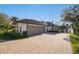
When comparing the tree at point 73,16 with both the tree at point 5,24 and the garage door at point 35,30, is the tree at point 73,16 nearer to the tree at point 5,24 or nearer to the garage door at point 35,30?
the garage door at point 35,30

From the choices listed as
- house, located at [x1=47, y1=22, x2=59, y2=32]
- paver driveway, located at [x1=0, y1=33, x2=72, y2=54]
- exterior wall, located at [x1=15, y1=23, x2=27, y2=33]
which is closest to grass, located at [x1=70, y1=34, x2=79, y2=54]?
paver driveway, located at [x1=0, y1=33, x2=72, y2=54]

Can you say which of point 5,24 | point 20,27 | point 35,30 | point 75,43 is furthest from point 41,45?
point 5,24

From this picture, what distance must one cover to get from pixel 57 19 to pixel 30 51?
79 centimetres

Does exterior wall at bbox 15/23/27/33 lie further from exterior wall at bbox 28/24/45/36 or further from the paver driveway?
the paver driveway

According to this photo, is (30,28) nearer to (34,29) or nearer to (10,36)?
(34,29)

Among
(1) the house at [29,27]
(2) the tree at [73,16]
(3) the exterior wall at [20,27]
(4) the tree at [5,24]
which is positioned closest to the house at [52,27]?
(1) the house at [29,27]

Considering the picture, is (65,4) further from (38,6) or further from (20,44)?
(20,44)

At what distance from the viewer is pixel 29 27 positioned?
17.2 ft

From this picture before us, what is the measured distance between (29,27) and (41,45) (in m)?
0.42

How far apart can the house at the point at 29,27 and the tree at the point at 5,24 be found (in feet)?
0.40

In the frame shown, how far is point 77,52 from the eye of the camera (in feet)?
16.7

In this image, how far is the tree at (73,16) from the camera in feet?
16.9

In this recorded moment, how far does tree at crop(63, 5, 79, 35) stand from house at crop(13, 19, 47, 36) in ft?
1.47
